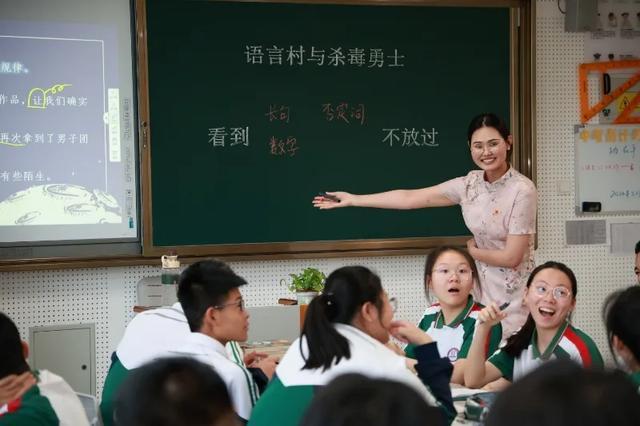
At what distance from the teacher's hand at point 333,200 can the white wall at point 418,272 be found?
0.35 metres

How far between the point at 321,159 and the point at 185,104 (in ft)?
2.57

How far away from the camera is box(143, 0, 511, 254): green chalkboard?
4562 millimetres

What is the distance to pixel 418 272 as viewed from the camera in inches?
196

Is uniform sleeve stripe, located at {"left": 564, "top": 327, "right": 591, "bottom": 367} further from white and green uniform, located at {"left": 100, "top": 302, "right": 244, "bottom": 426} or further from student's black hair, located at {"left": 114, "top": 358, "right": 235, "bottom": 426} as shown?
student's black hair, located at {"left": 114, "top": 358, "right": 235, "bottom": 426}

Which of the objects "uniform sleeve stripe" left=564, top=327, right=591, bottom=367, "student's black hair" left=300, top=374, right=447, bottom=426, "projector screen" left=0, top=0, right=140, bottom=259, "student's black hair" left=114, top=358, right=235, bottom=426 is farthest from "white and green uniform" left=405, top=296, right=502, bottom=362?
"student's black hair" left=300, top=374, right=447, bottom=426

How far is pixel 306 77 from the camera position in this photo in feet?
15.6

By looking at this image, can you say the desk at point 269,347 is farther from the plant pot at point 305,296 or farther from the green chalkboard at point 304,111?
the green chalkboard at point 304,111

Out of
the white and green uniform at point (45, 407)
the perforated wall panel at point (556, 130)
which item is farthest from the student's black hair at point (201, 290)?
the perforated wall panel at point (556, 130)

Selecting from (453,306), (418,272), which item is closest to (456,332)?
(453,306)

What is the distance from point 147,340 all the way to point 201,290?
23cm

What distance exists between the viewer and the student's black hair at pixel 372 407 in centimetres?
103

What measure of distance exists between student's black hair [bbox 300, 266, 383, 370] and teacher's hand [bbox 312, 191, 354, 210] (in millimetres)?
1979

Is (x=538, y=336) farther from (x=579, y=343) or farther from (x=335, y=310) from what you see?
(x=335, y=310)

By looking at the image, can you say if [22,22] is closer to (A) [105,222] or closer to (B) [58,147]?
(B) [58,147]
